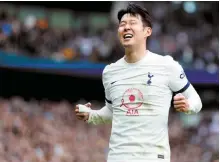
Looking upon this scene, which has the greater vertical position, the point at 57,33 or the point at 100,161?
the point at 57,33

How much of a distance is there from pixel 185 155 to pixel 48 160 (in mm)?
4388

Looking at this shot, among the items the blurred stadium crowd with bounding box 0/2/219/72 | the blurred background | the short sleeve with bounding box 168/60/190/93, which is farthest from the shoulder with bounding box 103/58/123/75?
the blurred stadium crowd with bounding box 0/2/219/72

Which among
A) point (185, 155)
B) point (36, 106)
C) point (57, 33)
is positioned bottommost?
point (185, 155)

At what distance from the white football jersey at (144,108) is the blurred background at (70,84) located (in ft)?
19.1

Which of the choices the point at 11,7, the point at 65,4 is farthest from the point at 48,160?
the point at 65,4

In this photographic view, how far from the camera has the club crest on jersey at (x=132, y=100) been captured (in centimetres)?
586

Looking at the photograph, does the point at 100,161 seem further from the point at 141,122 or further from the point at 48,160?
the point at 141,122

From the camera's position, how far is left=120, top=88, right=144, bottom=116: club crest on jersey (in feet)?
19.2

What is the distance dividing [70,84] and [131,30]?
11369 millimetres

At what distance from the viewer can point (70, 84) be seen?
17281 millimetres

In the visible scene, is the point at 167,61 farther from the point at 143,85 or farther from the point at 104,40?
the point at 104,40

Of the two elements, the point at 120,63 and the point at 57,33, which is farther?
the point at 57,33

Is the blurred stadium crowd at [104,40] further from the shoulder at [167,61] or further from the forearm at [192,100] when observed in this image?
the forearm at [192,100]

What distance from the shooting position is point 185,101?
18.6ft
